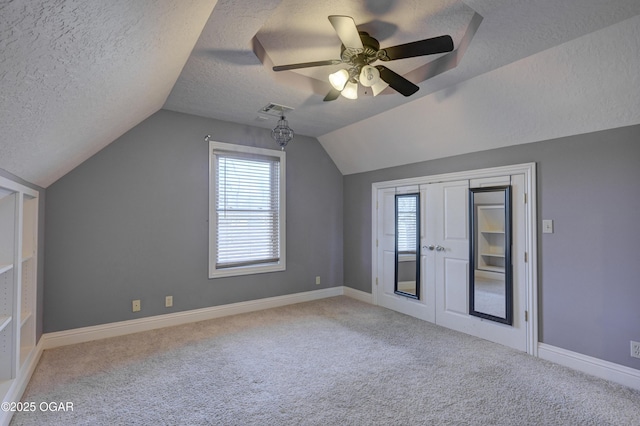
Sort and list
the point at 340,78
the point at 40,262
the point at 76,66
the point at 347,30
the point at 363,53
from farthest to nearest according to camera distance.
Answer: the point at 40,262 < the point at 340,78 < the point at 363,53 < the point at 347,30 < the point at 76,66

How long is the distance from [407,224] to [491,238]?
3.69ft

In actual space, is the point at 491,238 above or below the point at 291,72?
below

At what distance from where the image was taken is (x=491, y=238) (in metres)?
3.42

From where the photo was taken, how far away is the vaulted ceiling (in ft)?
4.49

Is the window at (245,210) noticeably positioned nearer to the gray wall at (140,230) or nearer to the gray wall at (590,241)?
the gray wall at (140,230)

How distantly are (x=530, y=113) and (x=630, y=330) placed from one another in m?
1.95

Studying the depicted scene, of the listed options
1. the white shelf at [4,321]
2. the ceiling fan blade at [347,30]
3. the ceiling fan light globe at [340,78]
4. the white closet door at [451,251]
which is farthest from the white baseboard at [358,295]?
the white shelf at [4,321]

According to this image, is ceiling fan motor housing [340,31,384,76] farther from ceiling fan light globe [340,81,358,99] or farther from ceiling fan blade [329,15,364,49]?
ceiling fan light globe [340,81,358,99]

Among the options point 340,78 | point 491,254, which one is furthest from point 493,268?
point 340,78

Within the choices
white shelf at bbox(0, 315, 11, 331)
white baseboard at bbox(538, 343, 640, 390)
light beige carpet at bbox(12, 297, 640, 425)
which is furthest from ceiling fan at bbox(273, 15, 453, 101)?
white baseboard at bbox(538, 343, 640, 390)

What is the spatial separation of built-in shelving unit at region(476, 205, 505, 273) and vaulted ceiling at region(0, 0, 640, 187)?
722mm

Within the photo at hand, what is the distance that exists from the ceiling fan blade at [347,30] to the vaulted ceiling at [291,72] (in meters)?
0.25

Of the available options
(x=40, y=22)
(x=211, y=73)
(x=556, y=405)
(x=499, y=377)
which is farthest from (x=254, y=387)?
(x=211, y=73)

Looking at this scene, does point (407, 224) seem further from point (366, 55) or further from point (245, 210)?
point (366, 55)
